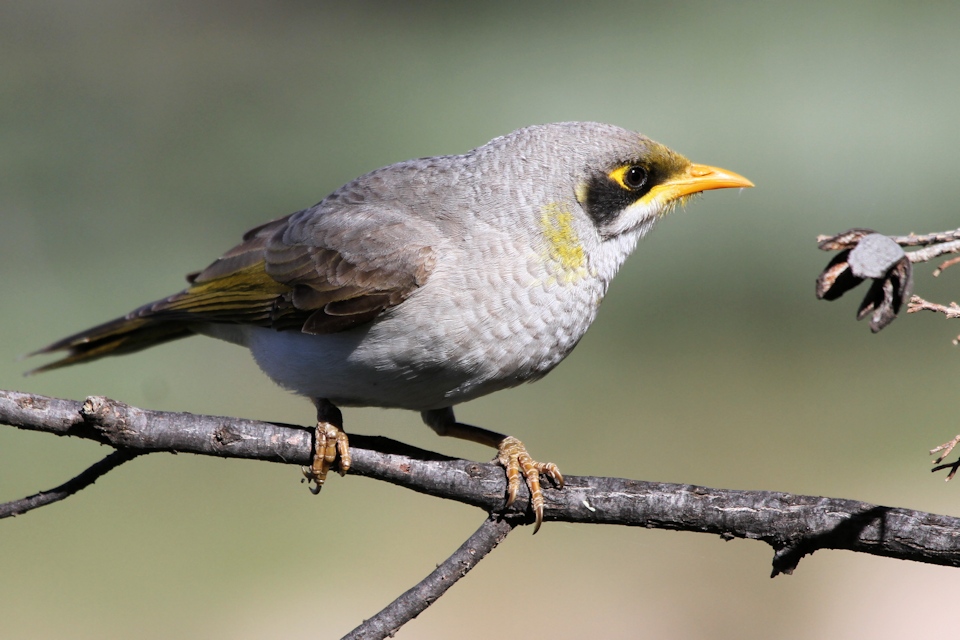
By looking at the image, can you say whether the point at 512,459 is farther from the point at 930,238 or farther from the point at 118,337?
the point at 118,337

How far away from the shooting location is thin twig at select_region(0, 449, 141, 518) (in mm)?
3090

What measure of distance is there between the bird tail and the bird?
0.35 meters

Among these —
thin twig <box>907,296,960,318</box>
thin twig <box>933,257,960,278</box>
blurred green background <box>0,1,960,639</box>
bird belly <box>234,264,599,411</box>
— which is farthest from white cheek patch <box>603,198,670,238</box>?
blurred green background <box>0,1,960,639</box>

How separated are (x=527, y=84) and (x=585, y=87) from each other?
0.90 metres

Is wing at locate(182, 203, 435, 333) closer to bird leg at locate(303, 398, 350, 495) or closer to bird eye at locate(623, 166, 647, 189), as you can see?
bird leg at locate(303, 398, 350, 495)

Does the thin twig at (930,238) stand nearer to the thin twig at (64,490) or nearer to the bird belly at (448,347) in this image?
the bird belly at (448,347)

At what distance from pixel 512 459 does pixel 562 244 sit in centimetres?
95

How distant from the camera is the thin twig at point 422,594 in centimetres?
292

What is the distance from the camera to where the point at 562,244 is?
415 centimetres

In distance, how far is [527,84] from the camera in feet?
47.4

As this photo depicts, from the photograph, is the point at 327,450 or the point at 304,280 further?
the point at 304,280

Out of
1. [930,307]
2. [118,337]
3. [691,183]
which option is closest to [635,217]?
[691,183]

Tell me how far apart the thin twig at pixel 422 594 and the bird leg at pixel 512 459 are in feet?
0.84

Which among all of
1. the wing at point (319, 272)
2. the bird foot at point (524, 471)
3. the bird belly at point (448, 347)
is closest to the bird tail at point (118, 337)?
the wing at point (319, 272)
